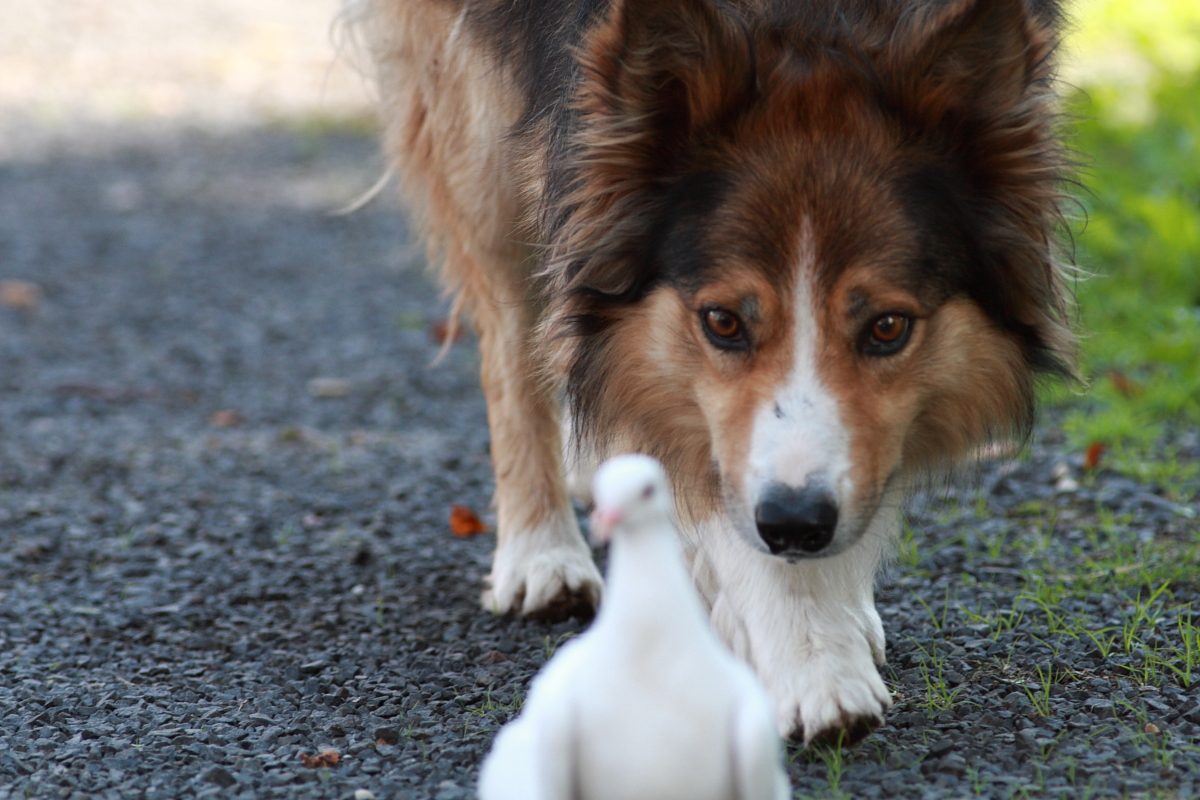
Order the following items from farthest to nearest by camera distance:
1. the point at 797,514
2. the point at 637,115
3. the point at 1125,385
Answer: the point at 1125,385
the point at 637,115
the point at 797,514

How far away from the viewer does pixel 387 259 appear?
864 centimetres

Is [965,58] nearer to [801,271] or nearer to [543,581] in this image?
[801,271]

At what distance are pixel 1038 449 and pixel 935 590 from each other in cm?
144

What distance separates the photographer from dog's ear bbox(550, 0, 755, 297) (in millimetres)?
2744

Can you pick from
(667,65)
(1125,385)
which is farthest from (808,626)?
(1125,385)

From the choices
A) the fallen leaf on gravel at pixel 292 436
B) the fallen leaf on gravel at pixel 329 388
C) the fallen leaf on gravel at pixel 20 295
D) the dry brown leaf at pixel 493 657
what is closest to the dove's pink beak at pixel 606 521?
the dry brown leaf at pixel 493 657

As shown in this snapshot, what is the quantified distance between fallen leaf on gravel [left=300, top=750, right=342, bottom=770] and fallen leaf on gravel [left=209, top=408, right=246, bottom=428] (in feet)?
10.5

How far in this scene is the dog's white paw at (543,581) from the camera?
11.9 ft

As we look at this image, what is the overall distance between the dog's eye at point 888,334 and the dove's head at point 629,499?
945 millimetres

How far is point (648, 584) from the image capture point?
1.92 meters

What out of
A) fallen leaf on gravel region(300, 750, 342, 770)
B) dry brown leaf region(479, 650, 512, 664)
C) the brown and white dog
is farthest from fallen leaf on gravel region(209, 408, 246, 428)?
fallen leaf on gravel region(300, 750, 342, 770)

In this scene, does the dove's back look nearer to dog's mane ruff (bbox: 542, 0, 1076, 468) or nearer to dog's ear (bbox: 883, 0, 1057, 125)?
dog's mane ruff (bbox: 542, 0, 1076, 468)

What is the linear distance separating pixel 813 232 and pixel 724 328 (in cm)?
28

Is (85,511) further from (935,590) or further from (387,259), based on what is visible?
(387,259)
